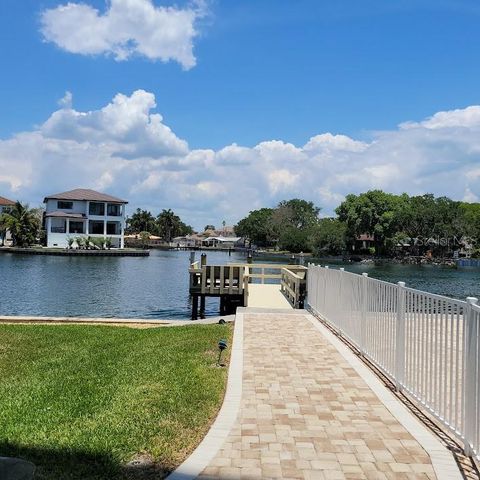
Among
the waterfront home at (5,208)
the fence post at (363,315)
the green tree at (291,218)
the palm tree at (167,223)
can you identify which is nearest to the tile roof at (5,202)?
the waterfront home at (5,208)

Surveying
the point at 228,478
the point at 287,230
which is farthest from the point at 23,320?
the point at 287,230

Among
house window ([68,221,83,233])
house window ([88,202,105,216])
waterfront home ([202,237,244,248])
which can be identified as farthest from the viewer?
waterfront home ([202,237,244,248])

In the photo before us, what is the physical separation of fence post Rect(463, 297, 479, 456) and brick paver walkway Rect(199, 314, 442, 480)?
437mm

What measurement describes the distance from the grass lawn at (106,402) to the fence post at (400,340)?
2309 mm

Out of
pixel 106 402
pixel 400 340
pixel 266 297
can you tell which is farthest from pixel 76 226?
pixel 400 340

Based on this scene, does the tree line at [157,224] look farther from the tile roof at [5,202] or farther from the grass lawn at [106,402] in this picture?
the grass lawn at [106,402]

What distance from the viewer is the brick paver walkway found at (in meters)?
4.44

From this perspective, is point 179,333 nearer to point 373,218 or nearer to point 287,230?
point 373,218

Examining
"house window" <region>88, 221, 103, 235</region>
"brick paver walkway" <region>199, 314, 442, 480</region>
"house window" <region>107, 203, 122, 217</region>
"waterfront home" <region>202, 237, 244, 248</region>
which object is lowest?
"brick paver walkway" <region>199, 314, 442, 480</region>

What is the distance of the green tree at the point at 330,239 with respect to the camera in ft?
343

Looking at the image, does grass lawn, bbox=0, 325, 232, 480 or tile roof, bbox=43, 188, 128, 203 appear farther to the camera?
tile roof, bbox=43, 188, 128, 203

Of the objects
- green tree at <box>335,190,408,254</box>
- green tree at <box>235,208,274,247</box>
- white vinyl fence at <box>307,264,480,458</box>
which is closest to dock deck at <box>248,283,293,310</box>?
white vinyl fence at <box>307,264,480,458</box>

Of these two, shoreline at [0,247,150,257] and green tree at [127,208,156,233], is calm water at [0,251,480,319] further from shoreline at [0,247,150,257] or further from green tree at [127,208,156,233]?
green tree at [127,208,156,233]

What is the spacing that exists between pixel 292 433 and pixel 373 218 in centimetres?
9936
